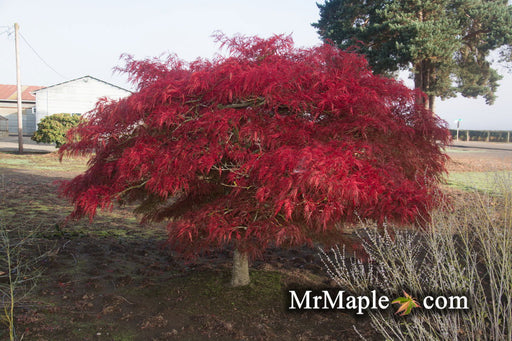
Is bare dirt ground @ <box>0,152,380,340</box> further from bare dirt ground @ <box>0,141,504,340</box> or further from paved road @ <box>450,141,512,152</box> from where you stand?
paved road @ <box>450,141,512,152</box>

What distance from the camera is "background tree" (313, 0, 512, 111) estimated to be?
14219 mm

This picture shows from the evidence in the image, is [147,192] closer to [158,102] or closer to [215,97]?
[158,102]

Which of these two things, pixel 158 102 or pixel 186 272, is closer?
pixel 158 102

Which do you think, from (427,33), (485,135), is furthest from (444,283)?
(485,135)

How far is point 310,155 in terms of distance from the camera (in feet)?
8.53

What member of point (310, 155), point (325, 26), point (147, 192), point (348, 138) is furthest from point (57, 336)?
point (325, 26)

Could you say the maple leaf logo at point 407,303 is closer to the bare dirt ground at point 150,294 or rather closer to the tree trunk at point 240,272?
the bare dirt ground at point 150,294

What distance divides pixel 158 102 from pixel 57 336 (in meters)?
2.17

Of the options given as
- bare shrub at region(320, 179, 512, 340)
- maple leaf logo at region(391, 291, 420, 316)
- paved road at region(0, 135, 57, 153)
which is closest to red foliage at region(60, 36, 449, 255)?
bare shrub at region(320, 179, 512, 340)

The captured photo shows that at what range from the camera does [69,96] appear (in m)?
28.5

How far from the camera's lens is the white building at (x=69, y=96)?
92.7 feet

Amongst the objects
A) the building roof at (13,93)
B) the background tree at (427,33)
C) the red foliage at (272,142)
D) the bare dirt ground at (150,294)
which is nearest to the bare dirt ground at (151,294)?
the bare dirt ground at (150,294)

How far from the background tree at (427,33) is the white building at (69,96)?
1810 cm

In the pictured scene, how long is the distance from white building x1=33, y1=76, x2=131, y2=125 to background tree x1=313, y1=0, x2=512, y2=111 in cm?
1810
